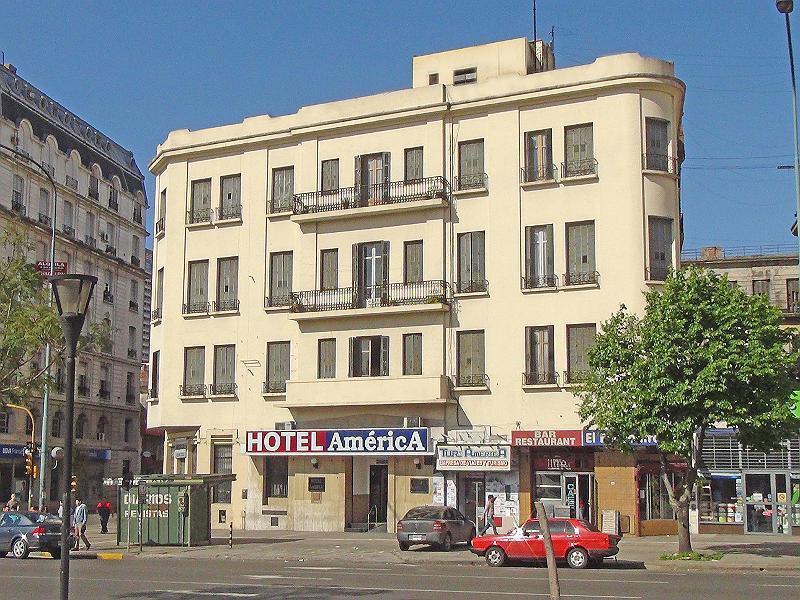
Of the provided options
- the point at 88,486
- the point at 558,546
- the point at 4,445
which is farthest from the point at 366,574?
the point at 88,486

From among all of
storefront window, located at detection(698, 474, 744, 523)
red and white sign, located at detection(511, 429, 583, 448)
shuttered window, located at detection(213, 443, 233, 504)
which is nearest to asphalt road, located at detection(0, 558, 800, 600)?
red and white sign, located at detection(511, 429, 583, 448)

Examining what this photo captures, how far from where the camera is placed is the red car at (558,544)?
A: 25.5 meters

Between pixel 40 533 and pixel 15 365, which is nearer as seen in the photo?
pixel 40 533

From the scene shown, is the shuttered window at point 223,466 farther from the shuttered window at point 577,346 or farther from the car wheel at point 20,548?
the shuttered window at point 577,346

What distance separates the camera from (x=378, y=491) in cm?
4072

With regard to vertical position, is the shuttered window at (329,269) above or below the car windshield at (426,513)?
above

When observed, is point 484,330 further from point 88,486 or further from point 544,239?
point 88,486

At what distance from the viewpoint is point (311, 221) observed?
41.5 meters

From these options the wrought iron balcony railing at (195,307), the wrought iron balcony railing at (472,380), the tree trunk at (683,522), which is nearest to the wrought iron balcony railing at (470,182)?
the wrought iron balcony railing at (472,380)

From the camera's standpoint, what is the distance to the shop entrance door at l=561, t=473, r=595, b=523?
36750 mm

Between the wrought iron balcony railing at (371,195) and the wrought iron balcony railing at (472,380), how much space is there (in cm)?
669

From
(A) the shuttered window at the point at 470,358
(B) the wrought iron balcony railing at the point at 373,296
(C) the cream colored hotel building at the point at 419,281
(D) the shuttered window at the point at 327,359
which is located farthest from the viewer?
(D) the shuttered window at the point at 327,359

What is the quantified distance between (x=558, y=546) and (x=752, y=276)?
30.5 meters

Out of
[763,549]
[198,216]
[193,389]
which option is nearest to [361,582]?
[763,549]
